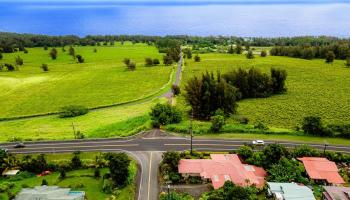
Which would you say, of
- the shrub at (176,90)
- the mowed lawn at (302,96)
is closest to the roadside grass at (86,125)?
the shrub at (176,90)

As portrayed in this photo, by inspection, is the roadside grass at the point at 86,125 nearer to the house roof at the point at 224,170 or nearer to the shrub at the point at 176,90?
the shrub at the point at 176,90

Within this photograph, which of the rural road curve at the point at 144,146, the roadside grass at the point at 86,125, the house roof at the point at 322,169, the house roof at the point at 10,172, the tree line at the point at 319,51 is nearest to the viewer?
the house roof at the point at 322,169

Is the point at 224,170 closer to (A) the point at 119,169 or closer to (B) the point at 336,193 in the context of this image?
(B) the point at 336,193

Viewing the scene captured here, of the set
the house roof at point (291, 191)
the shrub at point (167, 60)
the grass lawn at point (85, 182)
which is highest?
the shrub at point (167, 60)

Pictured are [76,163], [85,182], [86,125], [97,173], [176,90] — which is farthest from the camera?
[176,90]

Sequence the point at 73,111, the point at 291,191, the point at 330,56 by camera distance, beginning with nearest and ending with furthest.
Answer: the point at 291,191 < the point at 73,111 < the point at 330,56

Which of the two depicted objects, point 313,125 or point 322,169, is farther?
point 313,125

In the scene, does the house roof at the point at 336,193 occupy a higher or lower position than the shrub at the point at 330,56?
lower

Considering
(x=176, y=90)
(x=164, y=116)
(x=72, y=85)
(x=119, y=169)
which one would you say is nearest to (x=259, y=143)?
(x=164, y=116)

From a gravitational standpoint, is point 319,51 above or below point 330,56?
above
